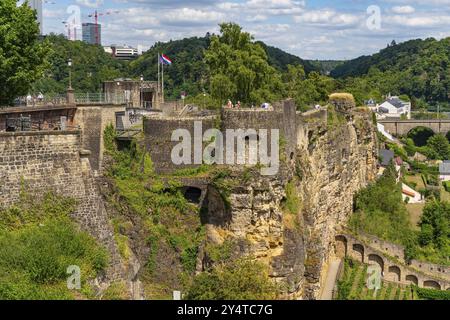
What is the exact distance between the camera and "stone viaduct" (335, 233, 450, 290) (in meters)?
47.5

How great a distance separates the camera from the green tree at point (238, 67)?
4947cm

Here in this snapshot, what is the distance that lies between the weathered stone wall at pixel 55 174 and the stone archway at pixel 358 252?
26.7 metres

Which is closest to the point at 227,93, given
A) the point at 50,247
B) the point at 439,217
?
the point at 439,217

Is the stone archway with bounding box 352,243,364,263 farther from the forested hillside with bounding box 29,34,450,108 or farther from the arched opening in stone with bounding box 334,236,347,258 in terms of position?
the forested hillside with bounding box 29,34,450,108

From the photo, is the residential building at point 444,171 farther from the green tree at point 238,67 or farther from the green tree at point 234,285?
the green tree at point 234,285

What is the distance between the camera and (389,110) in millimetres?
143125

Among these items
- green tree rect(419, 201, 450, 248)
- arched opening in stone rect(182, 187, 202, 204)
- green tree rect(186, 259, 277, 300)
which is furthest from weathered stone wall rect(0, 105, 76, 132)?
green tree rect(419, 201, 450, 248)

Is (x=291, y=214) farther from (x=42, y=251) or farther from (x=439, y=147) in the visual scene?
(x=439, y=147)

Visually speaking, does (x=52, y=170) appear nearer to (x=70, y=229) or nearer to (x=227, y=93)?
(x=70, y=229)

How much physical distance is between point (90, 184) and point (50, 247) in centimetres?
352

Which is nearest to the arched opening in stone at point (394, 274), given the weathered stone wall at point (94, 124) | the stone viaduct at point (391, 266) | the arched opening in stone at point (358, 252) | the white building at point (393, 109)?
the stone viaduct at point (391, 266)

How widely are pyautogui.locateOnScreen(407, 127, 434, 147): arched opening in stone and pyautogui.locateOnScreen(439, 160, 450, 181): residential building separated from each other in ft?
113

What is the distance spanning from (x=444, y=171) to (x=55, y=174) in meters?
75.6

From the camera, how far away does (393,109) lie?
144 meters
